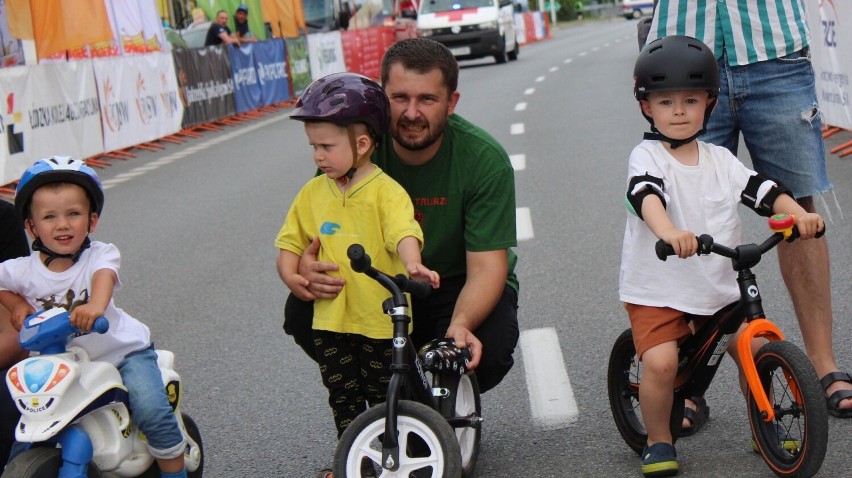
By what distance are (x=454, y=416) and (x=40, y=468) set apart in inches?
49.9

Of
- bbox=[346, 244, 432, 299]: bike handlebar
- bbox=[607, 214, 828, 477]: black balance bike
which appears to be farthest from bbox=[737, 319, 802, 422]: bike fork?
bbox=[346, 244, 432, 299]: bike handlebar

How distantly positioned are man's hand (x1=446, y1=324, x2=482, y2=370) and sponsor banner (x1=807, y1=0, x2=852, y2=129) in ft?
28.2

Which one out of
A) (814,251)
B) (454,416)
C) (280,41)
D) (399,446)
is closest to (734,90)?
(814,251)

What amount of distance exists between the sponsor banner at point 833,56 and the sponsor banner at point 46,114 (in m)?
7.84

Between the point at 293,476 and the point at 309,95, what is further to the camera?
the point at 293,476

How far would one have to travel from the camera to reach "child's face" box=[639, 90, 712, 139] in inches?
172

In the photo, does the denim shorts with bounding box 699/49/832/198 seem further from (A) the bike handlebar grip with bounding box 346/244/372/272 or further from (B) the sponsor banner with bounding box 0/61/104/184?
(B) the sponsor banner with bounding box 0/61/104/184

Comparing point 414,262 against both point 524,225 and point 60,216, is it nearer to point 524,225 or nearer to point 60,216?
point 60,216

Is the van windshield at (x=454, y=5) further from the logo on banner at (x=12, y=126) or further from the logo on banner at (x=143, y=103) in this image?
the logo on banner at (x=12, y=126)

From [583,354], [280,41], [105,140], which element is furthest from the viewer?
[280,41]

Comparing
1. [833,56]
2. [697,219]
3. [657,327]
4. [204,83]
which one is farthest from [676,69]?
[204,83]

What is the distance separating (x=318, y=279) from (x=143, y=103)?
14964 mm

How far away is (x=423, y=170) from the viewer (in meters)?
4.62

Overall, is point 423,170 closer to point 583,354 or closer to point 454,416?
point 454,416
